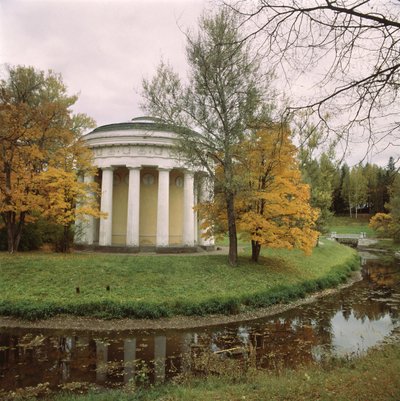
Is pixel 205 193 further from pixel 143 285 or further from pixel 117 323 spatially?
pixel 117 323

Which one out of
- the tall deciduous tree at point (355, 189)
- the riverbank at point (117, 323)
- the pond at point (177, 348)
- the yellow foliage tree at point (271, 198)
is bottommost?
the pond at point (177, 348)

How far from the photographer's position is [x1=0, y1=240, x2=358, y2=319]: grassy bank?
13.9 meters

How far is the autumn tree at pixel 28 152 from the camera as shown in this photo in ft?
63.1

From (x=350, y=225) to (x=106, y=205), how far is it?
6319 centimetres

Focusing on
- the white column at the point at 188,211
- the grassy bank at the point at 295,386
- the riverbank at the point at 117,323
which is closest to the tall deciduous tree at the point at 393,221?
the grassy bank at the point at 295,386

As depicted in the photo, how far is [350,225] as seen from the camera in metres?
75.7

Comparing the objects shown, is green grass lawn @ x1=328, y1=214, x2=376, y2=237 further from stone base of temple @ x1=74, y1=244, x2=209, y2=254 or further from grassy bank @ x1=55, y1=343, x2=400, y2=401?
grassy bank @ x1=55, y1=343, x2=400, y2=401

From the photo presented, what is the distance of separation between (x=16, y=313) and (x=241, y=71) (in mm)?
14915

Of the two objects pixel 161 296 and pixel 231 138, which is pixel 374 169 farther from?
pixel 161 296

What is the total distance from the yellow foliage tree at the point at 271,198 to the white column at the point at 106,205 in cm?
1061

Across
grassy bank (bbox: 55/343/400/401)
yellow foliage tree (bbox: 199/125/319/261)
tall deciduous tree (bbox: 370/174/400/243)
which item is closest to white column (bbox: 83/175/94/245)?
yellow foliage tree (bbox: 199/125/319/261)

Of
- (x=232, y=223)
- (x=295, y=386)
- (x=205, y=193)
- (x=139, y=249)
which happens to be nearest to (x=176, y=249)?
(x=139, y=249)

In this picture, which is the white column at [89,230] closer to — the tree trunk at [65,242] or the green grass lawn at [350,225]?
the tree trunk at [65,242]

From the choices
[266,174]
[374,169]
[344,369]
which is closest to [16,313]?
[344,369]
